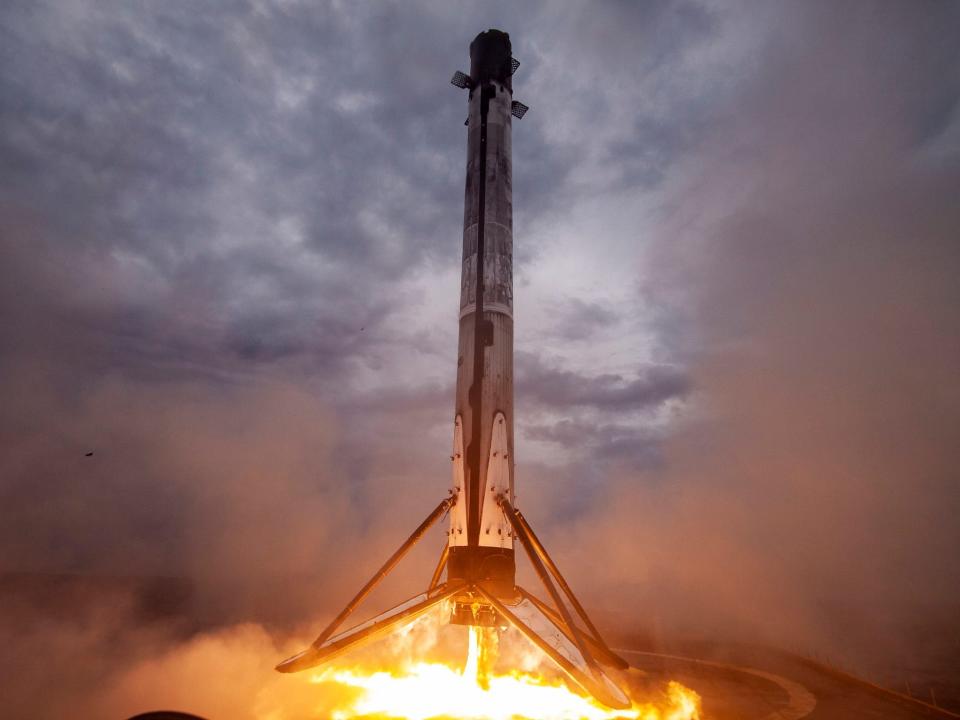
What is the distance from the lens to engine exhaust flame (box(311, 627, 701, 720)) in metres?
11.8

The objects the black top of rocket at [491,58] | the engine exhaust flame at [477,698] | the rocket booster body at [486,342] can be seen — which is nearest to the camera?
the engine exhaust flame at [477,698]

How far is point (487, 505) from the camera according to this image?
1202 centimetres

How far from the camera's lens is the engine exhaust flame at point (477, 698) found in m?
11.8

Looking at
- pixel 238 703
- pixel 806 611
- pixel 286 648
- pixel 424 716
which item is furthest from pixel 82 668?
pixel 806 611

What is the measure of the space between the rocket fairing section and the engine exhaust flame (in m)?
1.37

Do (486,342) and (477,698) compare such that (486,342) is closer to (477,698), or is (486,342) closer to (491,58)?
(477,698)

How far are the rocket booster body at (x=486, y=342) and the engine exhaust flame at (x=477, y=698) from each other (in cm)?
208

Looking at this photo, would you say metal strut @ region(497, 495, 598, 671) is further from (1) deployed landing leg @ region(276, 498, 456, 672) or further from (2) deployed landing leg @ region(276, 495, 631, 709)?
(1) deployed landing leg @ region(276, 498, 456, 672)

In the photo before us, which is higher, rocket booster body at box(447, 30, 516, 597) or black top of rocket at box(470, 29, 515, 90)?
black top of rocket at box(470, 29, 515, 90)

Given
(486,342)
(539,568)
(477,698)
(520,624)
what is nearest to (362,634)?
(477,698)

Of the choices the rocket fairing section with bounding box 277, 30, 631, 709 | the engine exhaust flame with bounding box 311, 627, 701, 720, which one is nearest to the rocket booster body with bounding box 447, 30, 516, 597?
the rocket fairing section with bounding box 277, 30, 631, 709

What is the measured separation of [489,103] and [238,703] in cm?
1723

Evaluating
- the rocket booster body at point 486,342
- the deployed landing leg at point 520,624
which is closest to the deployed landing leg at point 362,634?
the deployed landing leg at point 520,624

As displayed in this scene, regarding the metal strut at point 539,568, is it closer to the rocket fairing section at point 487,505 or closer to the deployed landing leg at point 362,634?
the rocket fairing section at point 487,505
